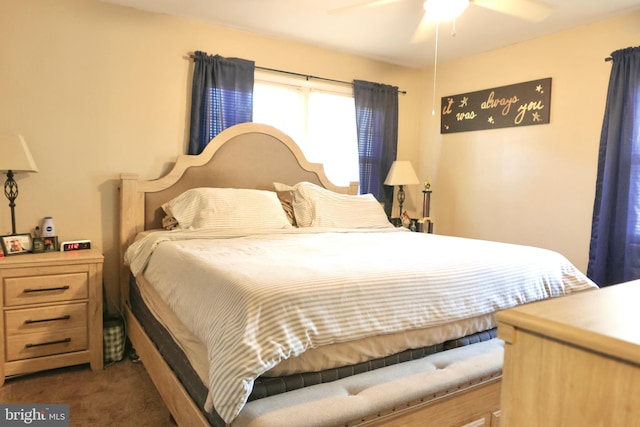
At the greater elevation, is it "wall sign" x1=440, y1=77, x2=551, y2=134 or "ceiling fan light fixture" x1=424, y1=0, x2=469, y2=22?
"ceiling fan light fixture" x1=424, y1=0, x2=469, y2=22

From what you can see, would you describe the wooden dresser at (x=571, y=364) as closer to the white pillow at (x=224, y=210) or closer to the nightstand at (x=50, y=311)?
the white pillow at (x=224, y=210)

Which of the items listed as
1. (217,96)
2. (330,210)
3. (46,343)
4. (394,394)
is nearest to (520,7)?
(330,210)

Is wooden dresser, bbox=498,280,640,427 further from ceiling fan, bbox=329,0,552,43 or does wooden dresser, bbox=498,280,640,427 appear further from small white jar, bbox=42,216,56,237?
small white jar, bbox=42,216,56,237

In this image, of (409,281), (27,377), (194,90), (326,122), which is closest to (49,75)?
(194,90)

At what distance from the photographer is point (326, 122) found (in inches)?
152

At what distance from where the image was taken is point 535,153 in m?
3.44

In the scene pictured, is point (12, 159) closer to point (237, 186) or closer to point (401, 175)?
point (237, 186)

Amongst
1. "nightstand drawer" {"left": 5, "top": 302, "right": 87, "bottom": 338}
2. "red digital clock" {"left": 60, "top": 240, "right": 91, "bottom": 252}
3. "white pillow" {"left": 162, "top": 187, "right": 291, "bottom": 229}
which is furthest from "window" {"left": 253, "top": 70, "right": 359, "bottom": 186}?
"nightstand drawer" {"left": 5, "top": 302, "right": 87, "bottom": 338}

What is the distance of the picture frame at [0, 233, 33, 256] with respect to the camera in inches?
93.6

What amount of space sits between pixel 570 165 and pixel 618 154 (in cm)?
36

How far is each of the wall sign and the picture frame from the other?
356 centimetres

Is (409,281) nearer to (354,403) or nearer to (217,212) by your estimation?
(354,403)

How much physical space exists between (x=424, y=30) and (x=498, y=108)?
1.00m

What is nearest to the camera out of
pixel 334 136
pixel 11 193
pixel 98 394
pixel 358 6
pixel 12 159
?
pixel 98 394
